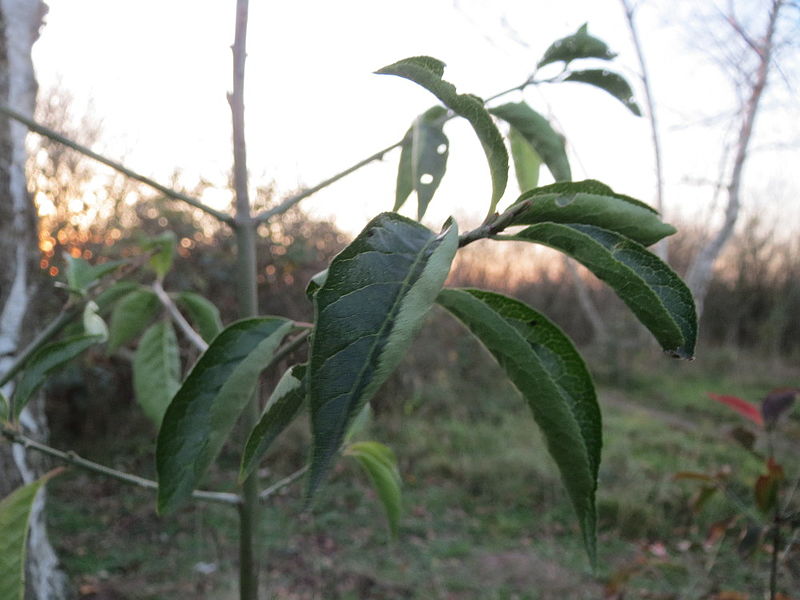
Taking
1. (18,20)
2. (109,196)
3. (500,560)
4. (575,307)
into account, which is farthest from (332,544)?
(575,307)

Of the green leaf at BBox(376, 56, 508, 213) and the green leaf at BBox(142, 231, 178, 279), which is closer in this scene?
the green leaf at BBox(376, 56, 508, 213)

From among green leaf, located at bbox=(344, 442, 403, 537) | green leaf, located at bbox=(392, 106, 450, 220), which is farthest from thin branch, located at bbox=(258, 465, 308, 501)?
green leaf, located at bbox=(392, 106, 450, 220)

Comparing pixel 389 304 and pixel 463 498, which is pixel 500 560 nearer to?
pixel 463 498

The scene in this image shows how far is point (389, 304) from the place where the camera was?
29 cm

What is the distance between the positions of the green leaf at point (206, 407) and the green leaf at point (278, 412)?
0.18ft

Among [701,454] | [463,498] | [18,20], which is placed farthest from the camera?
[701,454]

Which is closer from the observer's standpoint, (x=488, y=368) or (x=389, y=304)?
(x=389, y=304)

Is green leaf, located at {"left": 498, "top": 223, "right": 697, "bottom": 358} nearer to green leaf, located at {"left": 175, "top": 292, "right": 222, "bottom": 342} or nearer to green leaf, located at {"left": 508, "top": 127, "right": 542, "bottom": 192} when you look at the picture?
green leaf, located at {"left": 508, "top": 127, "right": 542, "bottom": 192}

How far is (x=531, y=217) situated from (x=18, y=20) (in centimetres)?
176

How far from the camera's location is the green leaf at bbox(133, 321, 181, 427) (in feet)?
2.60

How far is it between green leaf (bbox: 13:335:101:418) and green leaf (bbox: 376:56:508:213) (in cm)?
43

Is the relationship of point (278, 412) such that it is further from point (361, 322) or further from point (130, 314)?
point (130, 314)

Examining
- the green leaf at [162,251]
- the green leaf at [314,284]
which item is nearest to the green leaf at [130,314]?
the green leaf at [162,251]

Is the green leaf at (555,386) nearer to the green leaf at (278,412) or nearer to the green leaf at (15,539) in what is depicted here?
the green leaf at (278,412)
